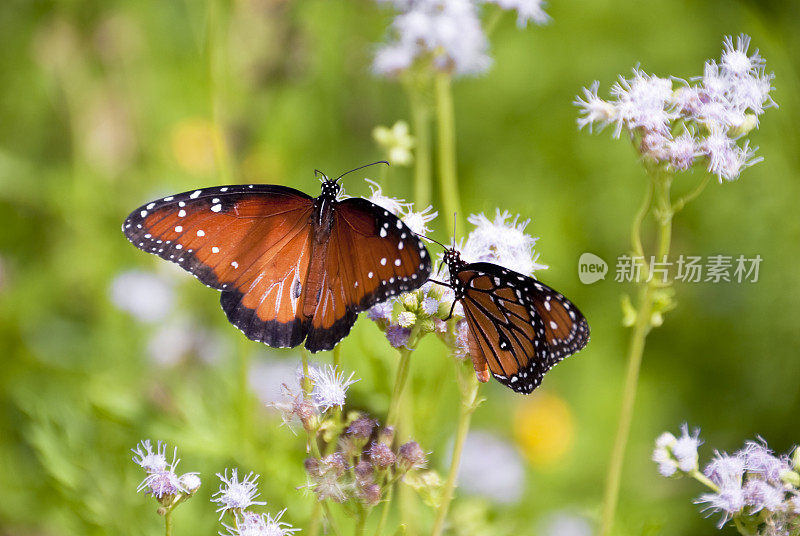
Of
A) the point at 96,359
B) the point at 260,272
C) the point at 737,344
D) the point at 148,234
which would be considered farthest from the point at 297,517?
the point at 737,344

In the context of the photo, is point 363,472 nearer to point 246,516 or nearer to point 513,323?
point 246,516

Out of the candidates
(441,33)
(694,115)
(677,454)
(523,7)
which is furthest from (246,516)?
(523,7)

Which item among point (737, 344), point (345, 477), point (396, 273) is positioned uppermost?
point (737, 344)

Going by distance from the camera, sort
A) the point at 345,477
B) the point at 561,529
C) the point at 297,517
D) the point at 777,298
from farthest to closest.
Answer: the point at 777,298, the point at 561,529, the point at 297,517, the point at 345,477

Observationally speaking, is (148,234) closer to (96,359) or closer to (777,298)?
(96,359)

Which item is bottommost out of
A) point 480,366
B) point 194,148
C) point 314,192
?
point 480,366

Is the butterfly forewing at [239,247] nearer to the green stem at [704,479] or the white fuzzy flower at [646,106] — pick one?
the white fuzzy flower at [646,106]

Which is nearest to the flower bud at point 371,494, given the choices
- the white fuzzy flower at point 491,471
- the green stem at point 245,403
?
the green stem at point 245,403

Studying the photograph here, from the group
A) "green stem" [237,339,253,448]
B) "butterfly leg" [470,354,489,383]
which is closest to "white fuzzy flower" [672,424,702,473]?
"butterfly leg" [470,354,489,383]
